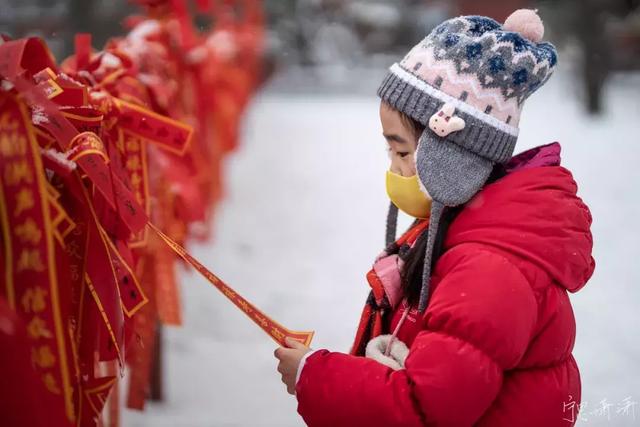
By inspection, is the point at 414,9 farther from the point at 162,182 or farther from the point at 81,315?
the point at 81,315

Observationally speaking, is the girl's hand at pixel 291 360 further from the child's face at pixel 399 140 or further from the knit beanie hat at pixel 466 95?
the child's face at pixel 399 140

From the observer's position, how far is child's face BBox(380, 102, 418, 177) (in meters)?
1.73

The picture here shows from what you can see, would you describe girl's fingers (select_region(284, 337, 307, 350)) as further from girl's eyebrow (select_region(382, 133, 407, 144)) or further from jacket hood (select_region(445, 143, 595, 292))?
girl's eyebrow (select_region(382, 133, 407, 144))

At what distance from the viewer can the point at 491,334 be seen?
1.49 m

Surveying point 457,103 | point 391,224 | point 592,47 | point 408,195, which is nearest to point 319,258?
point 391,224

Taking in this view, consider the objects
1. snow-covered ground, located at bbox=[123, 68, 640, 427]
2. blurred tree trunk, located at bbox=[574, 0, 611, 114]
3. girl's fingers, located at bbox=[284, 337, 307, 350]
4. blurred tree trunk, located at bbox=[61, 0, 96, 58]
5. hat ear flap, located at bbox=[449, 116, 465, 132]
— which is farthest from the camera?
blurred tree trunk, located at bbox=[574, 0, 611, 114]

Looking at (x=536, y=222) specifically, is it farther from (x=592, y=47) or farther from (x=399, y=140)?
(x=592, y=47)

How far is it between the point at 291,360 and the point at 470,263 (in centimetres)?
44

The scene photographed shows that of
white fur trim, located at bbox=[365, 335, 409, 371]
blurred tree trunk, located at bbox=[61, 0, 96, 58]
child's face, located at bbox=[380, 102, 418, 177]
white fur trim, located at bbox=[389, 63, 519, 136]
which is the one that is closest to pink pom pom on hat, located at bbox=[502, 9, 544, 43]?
white fur trim, located at bbox=[389, 63, 519, 136]

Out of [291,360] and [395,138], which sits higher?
[395,138]

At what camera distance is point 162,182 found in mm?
3342

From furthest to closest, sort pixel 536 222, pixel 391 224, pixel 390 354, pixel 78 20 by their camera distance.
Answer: pixel 78 20
pixel 391 224
pixel 390 354
pixel 536 222

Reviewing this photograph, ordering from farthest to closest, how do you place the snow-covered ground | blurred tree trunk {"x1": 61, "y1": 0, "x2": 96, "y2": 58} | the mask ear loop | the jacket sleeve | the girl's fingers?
1. blurred tree trunk {"x1": 61, "y1": 0, "x2": 96, "y2": 58}
2. the snow-covered ground
3. the mask ear loop
4. the girl's fingers
5. the jacket sleeve

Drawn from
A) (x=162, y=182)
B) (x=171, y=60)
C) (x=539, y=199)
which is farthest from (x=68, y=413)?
(x=171, y=60)
